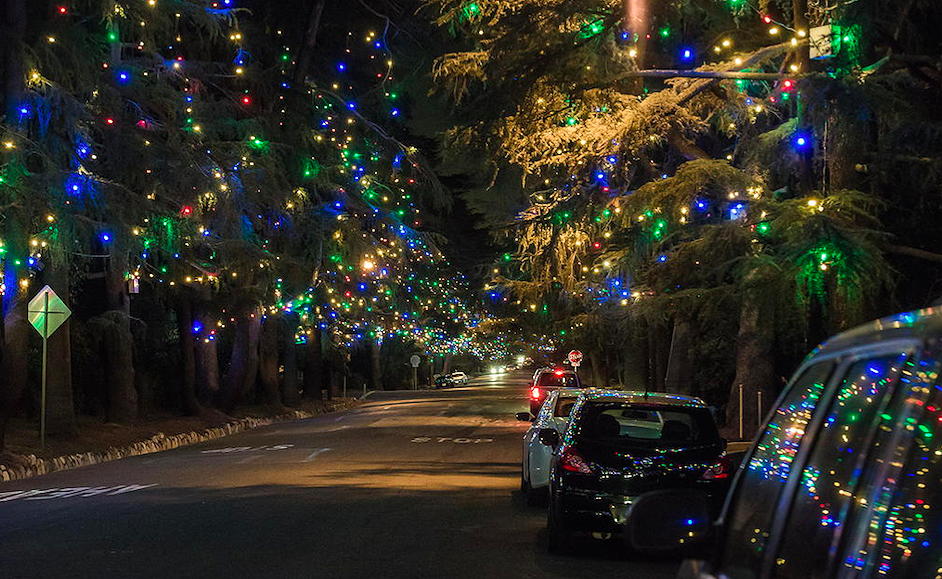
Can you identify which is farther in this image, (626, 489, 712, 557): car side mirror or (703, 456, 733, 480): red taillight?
(703, 456, 733, 480): red taillight

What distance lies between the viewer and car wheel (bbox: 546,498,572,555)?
10.6 m

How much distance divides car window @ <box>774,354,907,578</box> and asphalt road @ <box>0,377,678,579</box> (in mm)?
6959

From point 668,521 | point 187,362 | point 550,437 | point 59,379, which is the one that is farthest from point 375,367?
point 668,521

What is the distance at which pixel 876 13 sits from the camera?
12539 millimetres

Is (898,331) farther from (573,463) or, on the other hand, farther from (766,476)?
(573,463)

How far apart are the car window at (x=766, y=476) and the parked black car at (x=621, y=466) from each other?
21.7ft

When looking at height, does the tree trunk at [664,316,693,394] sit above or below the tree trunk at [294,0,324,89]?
below

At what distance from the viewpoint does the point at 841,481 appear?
2691 millimetres

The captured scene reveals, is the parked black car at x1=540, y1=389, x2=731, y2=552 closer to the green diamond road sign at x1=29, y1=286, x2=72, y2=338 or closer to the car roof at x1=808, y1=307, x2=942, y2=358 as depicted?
the car roof at x1=808, y1=307, x2=942, y2=358

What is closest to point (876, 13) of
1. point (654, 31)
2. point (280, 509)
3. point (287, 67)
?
point (654, 31)

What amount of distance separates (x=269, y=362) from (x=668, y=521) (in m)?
41.8

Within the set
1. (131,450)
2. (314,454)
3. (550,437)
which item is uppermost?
(550,437)

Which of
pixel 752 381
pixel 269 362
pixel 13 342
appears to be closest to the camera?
pixel 13 342

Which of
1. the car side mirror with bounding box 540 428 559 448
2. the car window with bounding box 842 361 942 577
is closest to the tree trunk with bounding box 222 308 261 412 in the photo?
the car side mirror with bounding box 540 428 559 448
